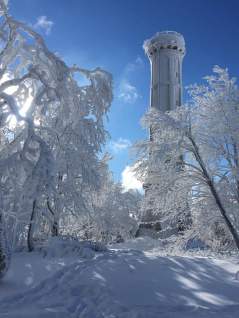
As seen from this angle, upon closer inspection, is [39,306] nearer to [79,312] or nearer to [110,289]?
[79,312]

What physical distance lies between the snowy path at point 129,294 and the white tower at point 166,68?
27.1 meters

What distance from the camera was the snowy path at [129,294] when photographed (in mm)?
5031

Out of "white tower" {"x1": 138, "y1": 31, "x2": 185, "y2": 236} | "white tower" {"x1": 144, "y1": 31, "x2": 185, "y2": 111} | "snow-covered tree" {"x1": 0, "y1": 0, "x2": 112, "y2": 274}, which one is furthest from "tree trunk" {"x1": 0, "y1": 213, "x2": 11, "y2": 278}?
"white tower" {"x1": 144, "y1": 31, "x2": 185, "y2": 111}

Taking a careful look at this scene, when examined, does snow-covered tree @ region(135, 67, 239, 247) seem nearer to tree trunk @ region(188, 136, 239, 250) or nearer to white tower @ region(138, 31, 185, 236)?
tree trunk @ region(188, 136, 239, 250)

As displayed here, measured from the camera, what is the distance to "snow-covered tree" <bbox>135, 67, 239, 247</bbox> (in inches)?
537

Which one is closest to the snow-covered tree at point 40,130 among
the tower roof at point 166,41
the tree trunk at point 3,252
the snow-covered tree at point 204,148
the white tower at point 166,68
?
the tree trunk at point 3,252

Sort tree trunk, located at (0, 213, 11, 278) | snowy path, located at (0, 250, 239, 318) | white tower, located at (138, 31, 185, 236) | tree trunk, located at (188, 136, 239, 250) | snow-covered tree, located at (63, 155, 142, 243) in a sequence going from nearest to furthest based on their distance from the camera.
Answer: snowy path, located at (0, 250, 239, 318) < tree trunk, located at (0, 213, 11, 278) < tree trunk, located at (188, 136, 239, 250) < snow-covered tree, located at (63, 155, 142, 243) < white tower, located at (138, 31, 185, 236)

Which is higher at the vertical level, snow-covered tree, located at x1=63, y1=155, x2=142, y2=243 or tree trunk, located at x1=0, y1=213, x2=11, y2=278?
snow-covered tree, located at x1=63, y1=155, x2=142, y2=243

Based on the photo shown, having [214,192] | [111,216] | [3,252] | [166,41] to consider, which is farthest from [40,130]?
[166,41]

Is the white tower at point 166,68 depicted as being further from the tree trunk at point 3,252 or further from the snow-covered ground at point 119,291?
the tree trunk at point 3,252

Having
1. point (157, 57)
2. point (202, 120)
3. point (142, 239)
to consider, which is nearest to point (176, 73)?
point (157, 57)

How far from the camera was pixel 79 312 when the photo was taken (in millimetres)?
5074

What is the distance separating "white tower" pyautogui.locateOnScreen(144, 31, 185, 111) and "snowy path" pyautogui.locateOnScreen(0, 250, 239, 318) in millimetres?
27077

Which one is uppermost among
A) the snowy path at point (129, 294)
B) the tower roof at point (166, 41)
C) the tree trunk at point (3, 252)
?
the tower roof at point (166, 41)
